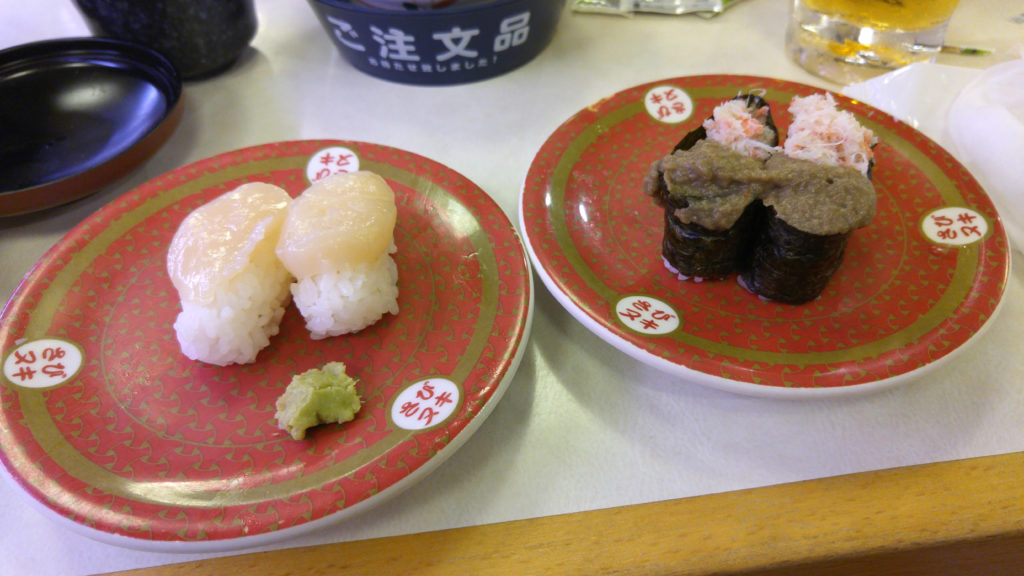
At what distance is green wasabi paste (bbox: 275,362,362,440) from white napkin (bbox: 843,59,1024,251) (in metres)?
1.28

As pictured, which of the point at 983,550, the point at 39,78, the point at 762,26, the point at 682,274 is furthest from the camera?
the point at 762,26

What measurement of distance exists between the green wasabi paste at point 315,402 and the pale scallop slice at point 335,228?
0.19m

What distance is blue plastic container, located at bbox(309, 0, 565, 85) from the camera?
150 centimetres

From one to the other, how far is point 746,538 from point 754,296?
0.42 m

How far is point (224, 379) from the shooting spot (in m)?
1.01

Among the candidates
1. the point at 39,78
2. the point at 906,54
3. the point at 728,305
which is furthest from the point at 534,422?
the point at 39,78

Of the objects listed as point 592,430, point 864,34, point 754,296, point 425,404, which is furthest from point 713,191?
point 864,34

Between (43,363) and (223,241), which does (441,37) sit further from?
(43,363)

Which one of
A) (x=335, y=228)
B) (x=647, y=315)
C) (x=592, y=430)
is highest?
(x=335, y=228)

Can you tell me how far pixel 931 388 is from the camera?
1.02 m

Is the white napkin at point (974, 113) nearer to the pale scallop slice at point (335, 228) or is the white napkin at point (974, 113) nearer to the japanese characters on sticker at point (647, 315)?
the japanese characters on sticker at point (647, 315)

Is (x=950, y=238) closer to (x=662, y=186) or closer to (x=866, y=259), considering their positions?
(x=866, y=259)

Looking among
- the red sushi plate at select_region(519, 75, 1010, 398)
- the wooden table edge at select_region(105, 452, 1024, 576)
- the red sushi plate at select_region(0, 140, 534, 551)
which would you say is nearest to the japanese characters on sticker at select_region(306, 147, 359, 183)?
the red sushi plate at select_region(0, 140, 534, 551)

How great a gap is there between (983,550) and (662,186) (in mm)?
709
